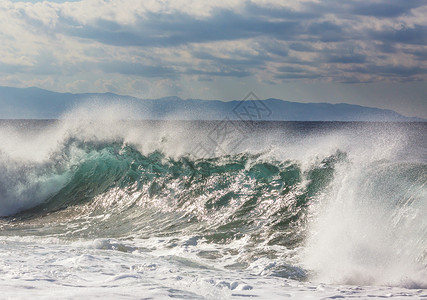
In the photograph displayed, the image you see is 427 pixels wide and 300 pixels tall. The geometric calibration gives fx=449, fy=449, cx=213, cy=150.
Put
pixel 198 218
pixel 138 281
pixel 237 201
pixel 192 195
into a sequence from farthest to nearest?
pixel 192 195 → pixel 237 201 → pixel 198 218 → pixel 138 281

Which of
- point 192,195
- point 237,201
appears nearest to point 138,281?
point 237,201

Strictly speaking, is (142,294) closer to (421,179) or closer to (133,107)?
(421,179)

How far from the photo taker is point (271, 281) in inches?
268

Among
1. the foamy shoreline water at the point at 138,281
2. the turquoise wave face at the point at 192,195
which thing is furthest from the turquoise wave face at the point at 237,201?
the foamy shoreline water at the point at 138,281

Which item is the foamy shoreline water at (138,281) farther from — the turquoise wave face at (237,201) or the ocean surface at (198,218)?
the turquoise wave face at (237,201)

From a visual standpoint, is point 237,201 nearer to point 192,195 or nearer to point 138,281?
point 192,195

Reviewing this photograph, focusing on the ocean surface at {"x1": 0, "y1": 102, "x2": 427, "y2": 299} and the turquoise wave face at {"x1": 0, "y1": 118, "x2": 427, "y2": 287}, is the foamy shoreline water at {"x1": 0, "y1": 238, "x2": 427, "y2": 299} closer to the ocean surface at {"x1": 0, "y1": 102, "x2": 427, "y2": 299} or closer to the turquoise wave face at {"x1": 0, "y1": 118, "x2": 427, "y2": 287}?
the ocean surface at {"x1": 0, "y1": 102, "x2": 427, "y2": 299}

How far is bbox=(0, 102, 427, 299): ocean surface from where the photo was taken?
6.38 metres

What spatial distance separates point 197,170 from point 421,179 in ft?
23.0

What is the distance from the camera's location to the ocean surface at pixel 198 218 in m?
6.38

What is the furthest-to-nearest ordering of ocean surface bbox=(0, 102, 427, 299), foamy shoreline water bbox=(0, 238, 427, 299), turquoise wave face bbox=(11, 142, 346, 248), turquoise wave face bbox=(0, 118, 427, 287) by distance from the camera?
turquoise wave face bbox=(11, 142, 346, 248) → turquoise wave face bbox=(0, 118, 427, 287) → ocean surface bbox=(0, 102, 427, 299) → foamy shoreline water bbox=(0, 238, 427, 299)

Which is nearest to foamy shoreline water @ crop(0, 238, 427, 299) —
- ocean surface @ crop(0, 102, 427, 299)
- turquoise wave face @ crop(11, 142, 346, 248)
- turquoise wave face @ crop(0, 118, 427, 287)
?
ocean surface @ crop(0, 102, 427, 299)

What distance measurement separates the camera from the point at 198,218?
11.9 meters

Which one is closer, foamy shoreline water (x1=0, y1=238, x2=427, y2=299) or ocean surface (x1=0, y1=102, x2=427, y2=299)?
foamy shoreline water (x1=0, y1=238, x2=427, y2=299)
